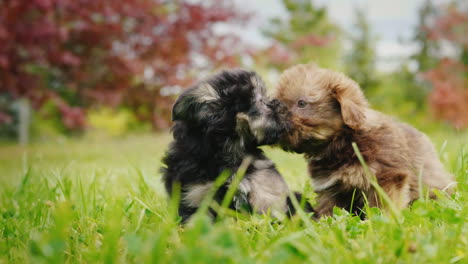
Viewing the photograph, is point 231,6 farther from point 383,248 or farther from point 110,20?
point 383,248

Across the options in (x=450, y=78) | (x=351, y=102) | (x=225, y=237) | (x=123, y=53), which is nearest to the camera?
(x=225, y=237)

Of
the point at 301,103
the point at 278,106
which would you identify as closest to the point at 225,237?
the point at 278,106

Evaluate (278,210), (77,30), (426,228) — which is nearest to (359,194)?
(278,210)

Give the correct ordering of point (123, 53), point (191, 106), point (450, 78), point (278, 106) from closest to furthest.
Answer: point (191, 106) < point (278, 106) < point (123, 53) < point (450, 78)

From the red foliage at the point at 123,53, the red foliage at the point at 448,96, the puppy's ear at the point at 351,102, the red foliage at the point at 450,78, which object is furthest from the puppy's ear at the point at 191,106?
the red foliage at the point at 450,78

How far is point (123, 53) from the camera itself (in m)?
12.6

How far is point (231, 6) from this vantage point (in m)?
13.1

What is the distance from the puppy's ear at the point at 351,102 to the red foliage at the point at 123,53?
8.93m

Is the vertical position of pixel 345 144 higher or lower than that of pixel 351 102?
lower

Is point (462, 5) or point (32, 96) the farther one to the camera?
point (462, 5)

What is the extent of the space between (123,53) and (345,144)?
10.5 metres

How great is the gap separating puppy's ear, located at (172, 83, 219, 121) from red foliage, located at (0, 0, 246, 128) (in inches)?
337

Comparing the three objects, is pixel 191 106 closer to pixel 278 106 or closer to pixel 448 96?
pixel 278 106

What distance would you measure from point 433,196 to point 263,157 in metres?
1.51
